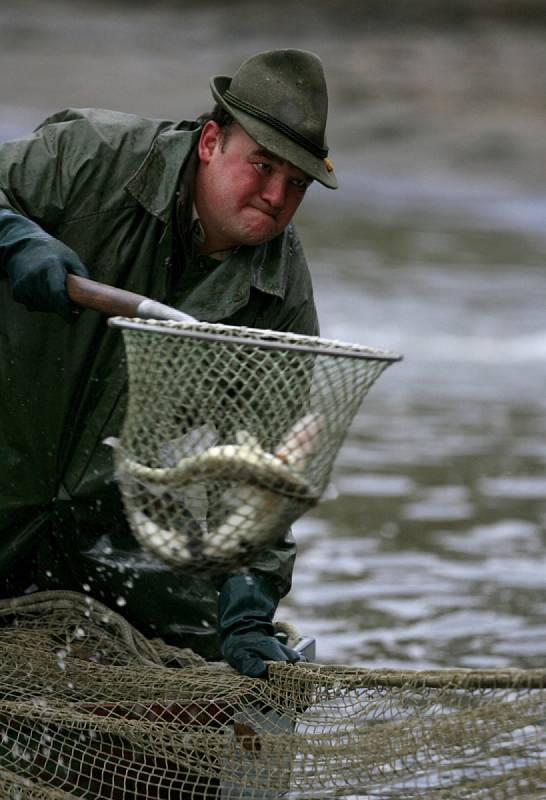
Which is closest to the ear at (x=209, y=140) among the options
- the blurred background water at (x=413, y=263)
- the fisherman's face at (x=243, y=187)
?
the fisherman's face at (x=243, y=187)

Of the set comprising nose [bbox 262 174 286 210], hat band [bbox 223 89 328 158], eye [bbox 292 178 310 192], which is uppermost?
hat band [bbox 223 89 328 158]

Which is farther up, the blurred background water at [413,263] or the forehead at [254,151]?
the blurred background water at [413,263]

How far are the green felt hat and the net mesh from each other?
119 centimetres

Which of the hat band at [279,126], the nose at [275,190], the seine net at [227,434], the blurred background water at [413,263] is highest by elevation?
the blurred background water at [413,263]

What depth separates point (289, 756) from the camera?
3773 mm

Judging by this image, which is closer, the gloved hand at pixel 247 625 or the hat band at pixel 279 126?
the hat band at pixel 279 126

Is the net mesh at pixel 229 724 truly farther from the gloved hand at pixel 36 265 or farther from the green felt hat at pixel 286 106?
the green felt hat at pixel 286 106

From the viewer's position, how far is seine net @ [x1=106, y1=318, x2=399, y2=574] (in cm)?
318

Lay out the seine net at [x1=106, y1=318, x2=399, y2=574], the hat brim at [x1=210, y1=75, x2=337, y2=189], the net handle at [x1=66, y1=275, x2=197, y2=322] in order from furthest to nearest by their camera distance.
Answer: the hat brim at [x1=210, y1=75, x2=337, y2=189] < the net handle at [x1=66, y1=275, x2=197, y2=322] < the seine net at [x1=106, y1=318, x2=399, y2=574]

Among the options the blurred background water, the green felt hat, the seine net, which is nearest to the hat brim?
the green felt hat

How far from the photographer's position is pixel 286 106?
377 cm

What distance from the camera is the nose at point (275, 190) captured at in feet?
12.3

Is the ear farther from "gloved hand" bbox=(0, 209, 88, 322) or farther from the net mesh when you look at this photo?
the net mesh

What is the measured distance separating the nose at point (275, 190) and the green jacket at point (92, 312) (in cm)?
23
